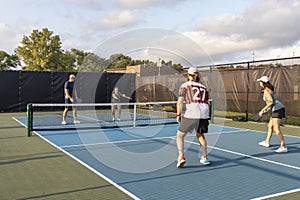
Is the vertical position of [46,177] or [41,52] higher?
[41,52]

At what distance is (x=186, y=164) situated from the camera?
19.3ft

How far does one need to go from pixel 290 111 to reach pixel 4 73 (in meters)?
14.5

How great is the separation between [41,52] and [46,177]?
34931 millimetres

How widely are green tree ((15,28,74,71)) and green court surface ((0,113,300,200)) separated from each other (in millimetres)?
31436

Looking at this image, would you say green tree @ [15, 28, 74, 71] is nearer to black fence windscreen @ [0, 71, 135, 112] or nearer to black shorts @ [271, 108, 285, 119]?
black fence windscreen @ [0, 71, 135, 112]

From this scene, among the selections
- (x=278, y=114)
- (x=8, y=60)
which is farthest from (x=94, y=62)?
(x=8, y=60)

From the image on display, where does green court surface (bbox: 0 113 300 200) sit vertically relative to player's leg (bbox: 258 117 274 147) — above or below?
below

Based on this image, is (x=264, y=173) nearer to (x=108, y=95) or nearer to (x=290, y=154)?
(x=290, y=154)

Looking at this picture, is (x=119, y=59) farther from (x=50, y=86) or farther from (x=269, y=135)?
(x=50, y=86)

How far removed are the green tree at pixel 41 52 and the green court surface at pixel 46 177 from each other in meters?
31.4

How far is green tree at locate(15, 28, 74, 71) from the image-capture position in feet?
121

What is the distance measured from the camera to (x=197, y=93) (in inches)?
213

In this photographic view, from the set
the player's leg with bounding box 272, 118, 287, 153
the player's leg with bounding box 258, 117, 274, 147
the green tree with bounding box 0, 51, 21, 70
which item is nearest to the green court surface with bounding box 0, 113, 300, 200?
the player's leg with bounding box 272, 118, 287, 153

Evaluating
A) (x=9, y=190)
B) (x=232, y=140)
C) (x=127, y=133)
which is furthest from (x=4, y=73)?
(x=9, y=190)
